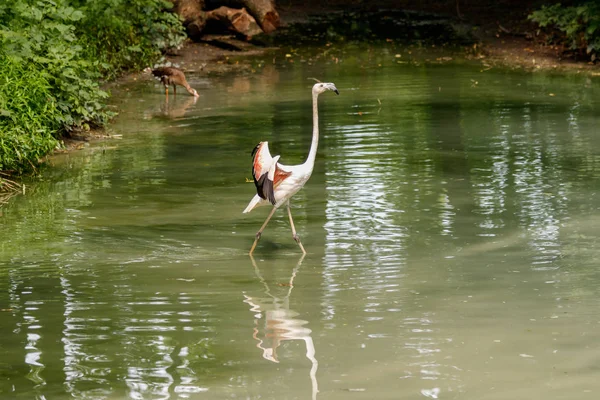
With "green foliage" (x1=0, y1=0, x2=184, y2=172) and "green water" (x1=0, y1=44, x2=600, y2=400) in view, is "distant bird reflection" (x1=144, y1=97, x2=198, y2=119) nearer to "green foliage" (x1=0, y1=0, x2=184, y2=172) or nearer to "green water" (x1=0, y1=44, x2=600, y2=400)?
"green foliage" (x1=0, y1=0, x2=184, y2=172)

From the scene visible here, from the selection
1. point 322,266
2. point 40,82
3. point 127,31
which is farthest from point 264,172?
point 127,31

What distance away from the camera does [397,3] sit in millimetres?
27422

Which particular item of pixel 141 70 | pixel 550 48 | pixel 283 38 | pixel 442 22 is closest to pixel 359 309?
pixel 141 70

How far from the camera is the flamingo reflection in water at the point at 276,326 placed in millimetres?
5816

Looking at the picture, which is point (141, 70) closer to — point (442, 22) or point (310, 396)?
point (442, 22)

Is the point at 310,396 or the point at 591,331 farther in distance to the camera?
the point at 591,331

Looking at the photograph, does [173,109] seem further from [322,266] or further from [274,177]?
[322,266]

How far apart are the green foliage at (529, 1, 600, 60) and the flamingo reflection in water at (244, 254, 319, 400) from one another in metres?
13.0

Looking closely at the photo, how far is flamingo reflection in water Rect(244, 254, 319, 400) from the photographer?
582 centimetres

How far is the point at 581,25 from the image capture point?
1922 cm

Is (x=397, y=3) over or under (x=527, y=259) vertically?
over

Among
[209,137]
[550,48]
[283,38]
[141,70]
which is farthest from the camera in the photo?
[283,38]

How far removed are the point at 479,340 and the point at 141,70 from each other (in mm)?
14055

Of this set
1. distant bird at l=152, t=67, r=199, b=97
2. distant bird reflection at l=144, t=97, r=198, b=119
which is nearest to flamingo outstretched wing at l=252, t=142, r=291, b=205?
distant bird reflection at l=144, t=97, r=198, b=119
